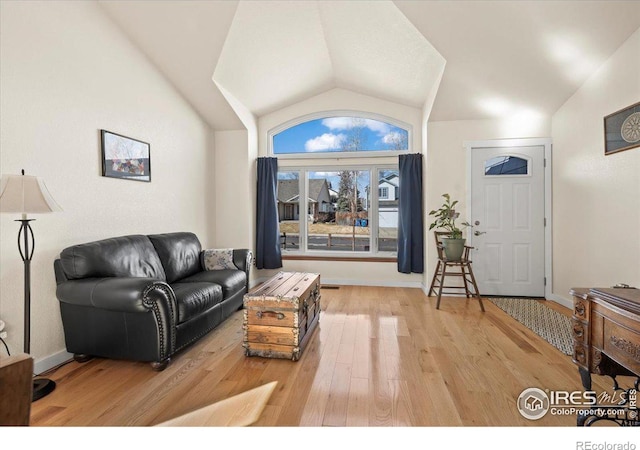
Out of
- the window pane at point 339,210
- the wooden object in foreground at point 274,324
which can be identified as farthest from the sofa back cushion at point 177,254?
the window pane at point 339,210

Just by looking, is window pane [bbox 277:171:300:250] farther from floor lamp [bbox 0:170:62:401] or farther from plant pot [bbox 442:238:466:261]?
floor lamp [bbox 0:170:62:401]

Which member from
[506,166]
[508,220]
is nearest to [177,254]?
[508,220]

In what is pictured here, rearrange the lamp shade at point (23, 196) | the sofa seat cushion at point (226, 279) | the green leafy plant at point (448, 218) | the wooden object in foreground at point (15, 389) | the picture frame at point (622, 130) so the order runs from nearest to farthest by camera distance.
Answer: the wooden object in foreground at point (15, 389), the lamp shade at point (23, 196), the picture frame at point (622, 130), the sofa seat cushion at point (226, 279), the green leafy plant at point (448, 218)

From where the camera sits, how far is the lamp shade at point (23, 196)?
5.95 feet

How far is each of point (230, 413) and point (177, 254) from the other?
2028mm

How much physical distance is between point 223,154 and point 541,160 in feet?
14.7

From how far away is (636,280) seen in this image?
273cm

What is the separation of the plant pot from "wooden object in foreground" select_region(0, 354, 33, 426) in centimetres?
378

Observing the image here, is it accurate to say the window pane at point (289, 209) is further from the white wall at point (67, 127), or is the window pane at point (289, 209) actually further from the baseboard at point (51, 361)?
the baseboard at point (51, 361)

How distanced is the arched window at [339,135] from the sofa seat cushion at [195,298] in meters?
2.98

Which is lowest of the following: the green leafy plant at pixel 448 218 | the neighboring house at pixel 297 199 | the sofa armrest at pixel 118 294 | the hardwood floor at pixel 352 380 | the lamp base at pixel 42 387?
the hardwood floor at pixel 352 380

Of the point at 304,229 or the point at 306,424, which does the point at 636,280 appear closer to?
the point at 306,424

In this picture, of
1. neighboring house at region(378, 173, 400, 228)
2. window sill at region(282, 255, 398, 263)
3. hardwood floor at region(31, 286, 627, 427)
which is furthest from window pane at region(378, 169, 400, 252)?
hardwood floor at region(31, 286, 627, 427)
